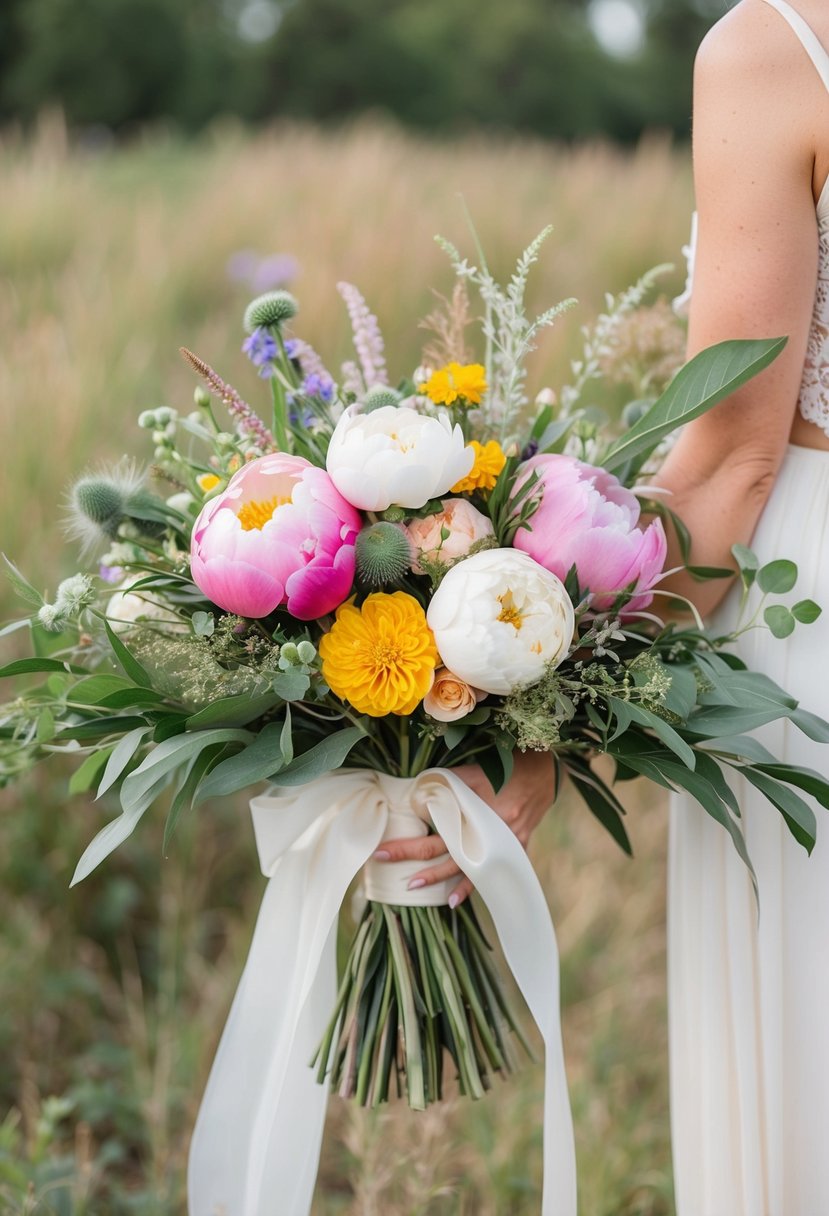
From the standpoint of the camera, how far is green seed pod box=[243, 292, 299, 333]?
54.2 inches

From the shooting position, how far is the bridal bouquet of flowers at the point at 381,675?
117 centimetres

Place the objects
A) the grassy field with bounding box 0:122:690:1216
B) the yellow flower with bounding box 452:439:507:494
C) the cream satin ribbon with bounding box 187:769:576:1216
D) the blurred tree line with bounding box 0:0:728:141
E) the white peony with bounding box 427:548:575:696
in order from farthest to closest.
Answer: the blurred tree line with bounding box 0:0:728:141 < the grassy field with bounding box 0:122:690:1216 < the cream satin ribbon with bounding box 187:769:576:1216 < the yellow flower with bounding box 452:439:507:494 < the white peony with bounding box 427:548:575:696

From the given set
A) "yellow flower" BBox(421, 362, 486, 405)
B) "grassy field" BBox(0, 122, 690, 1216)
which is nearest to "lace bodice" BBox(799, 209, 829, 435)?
"yellow flower" BBox(421, 362, 486, 405)

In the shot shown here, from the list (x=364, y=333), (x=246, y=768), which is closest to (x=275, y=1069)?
(x=246, y=768)

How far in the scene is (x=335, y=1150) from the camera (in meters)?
2.56

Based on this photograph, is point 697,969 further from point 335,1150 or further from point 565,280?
point 565,280

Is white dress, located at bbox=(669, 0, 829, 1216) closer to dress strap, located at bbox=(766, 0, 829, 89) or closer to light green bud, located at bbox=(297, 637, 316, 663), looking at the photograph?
dress strap, located at bbox=(766, 0, 829, 89)

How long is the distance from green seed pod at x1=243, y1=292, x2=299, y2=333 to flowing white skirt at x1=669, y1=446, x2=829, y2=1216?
67cm

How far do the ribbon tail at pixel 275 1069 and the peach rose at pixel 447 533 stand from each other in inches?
15.6

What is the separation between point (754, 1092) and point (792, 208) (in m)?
1.09

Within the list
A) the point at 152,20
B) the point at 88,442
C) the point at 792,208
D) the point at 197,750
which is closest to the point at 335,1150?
the point at 197,750

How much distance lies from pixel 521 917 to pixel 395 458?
1.93ft

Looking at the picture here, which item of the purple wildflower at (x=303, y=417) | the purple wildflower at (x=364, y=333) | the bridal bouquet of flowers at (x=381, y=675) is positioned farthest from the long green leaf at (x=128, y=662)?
the purple wildflower at (x=364, y=333)

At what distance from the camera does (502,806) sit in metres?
1.41
